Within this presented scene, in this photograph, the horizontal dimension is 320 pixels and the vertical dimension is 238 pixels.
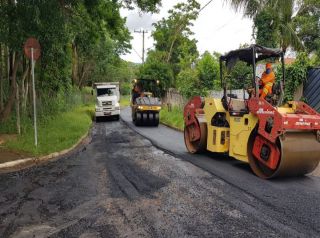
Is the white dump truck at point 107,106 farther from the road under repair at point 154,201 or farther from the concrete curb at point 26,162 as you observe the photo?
the road under repair at point 154,201

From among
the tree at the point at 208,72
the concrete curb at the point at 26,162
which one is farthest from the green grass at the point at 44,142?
the tree at the point at 208,72

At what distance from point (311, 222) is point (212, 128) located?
4.94 m

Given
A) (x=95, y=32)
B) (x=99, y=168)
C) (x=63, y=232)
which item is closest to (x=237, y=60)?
(x=99, y=168)

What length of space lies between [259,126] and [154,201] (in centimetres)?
307

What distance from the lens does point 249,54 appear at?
9.30 m

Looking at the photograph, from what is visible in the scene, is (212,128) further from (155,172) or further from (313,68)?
(313,68)

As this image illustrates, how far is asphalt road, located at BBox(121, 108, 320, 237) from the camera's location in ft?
18.8

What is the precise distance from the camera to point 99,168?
9.57m

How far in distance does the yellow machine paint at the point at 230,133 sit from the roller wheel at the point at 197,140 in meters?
0.42

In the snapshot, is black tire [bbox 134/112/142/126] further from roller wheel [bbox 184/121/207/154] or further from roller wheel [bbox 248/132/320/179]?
roller wheel [bbox 248/132/320/179]

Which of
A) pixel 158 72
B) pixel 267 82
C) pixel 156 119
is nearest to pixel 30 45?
pixel 267 82

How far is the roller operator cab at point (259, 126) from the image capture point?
794cm

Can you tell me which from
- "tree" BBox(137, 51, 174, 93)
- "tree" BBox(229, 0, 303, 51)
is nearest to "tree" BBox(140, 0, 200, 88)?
"tree" BBox(137, 51, 174, 93)

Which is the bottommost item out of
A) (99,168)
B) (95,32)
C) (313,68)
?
(99,168)
